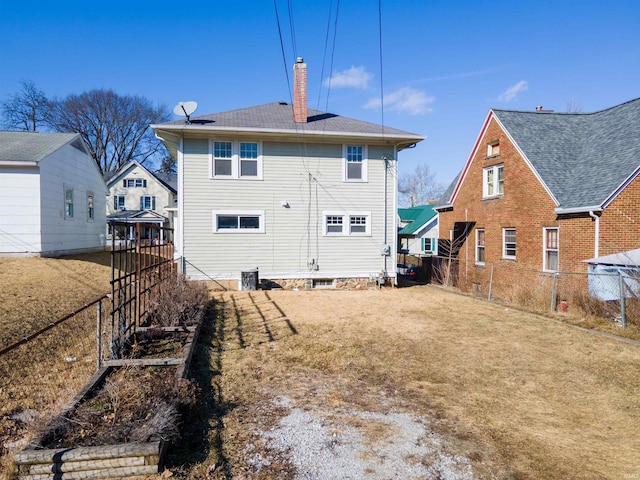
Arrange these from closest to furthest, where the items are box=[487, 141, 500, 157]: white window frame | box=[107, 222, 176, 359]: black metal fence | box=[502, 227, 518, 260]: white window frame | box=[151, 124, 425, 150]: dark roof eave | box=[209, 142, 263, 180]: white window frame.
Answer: box=[107, 222, 176, 359]: black metal fence → box=[151, 124, 425, 150]: dark roof eave → box=[209, 142, 263, 180]: white window frame → box=[502, 227, 518, 260]: white window frame → box=[487, 141, 500, 157]: white window frame

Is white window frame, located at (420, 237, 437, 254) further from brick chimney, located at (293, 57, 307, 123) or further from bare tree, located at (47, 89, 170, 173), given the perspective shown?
bare tree, located at (47, 89, 170, 173)

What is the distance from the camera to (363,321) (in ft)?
30.0

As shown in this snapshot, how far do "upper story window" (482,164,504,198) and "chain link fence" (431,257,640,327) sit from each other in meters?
3.40

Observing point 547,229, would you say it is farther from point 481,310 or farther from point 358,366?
point 358,366

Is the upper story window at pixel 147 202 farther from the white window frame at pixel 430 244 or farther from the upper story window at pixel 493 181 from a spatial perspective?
the upper story window at pixel 493 181

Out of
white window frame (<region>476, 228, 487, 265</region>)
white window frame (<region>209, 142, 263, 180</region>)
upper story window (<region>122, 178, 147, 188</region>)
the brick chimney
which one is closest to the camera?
white window frame (<region>209, 142, 263, 180</region>)

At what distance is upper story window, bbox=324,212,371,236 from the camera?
48.2 feet

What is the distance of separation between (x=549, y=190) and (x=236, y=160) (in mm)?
11532

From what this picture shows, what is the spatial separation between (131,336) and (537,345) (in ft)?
23.8

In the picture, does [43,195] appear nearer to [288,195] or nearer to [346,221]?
[288,195]

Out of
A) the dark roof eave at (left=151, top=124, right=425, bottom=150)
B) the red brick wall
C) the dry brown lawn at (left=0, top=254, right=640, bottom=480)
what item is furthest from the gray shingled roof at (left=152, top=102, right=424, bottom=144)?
the dry brown lawn at (left=0, top=254, right=640, bottom=480)

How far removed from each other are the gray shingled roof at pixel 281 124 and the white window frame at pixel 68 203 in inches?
255

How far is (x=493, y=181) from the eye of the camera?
17859 mm

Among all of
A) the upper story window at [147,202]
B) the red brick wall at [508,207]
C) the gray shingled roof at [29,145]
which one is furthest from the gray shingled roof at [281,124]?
Result: the upper story window at [147,202]
